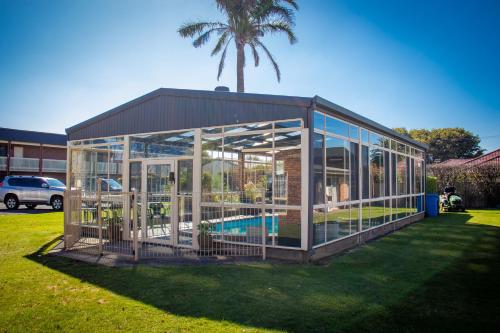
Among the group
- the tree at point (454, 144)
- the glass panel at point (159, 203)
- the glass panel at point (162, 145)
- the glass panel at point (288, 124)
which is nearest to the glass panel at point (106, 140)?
the glass panel at point (162, 145)

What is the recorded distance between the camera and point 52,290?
5.26 metres

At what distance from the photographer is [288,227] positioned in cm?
713

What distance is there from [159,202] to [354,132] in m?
5.57

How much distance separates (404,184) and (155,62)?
1093 centimetres

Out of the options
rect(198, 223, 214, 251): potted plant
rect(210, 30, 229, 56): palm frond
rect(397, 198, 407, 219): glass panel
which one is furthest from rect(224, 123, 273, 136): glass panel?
rect(210, 30, 229, 56): palm frond

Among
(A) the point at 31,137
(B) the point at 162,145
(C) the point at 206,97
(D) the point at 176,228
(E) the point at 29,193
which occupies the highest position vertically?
(A) the point at 31,137

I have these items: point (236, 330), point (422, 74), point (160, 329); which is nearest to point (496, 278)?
point (236, 330)

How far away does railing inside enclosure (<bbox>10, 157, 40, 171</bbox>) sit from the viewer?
28.1 m

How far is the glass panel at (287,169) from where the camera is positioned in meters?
7.08

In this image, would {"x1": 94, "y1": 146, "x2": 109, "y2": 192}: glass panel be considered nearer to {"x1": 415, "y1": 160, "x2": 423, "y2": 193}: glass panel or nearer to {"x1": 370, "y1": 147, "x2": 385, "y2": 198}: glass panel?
{"x1": 370, "y1": 147, "x2": 385, "y2": 198}: glass panel

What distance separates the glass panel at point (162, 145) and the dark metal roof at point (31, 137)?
2428cm

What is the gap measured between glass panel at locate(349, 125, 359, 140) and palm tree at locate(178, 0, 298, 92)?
10.4 m

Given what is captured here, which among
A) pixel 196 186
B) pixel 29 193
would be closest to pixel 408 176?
pixel 196 186

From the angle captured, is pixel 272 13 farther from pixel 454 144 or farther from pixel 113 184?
pixel 454 144
